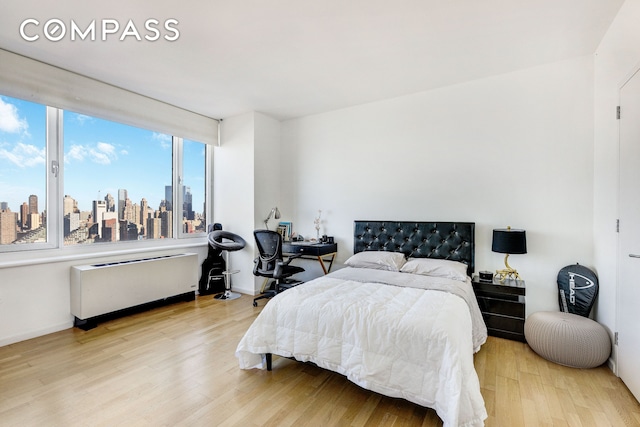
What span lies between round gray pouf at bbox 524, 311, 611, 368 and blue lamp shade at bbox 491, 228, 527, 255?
2.10 feet

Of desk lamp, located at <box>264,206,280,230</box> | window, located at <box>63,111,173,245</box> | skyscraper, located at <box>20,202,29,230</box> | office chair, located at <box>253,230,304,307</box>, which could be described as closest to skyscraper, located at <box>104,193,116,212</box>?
window, located at <box>63,111,173,245</box>

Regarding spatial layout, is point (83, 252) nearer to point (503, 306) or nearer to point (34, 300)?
point (34, 300)

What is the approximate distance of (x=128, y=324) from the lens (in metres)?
3.28

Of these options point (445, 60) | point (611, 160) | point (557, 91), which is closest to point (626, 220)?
point (611, 160)

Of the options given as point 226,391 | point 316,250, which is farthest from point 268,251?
point 226,391

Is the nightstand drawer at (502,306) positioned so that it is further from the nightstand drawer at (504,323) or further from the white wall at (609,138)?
the white wall at (609,138)

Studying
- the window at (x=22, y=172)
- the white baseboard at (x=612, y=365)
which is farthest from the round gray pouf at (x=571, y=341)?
the window at (x=22, y=172)

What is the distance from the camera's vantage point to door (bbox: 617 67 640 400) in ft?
6.32

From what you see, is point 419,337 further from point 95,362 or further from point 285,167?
point 285,167

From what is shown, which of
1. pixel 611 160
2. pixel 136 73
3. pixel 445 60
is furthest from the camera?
pixel 136 73

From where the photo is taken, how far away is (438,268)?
2.99 metres

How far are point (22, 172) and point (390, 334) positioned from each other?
12.8 ft

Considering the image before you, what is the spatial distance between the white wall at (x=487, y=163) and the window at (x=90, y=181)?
230 centimetres

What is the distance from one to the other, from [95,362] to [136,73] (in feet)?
9.54
